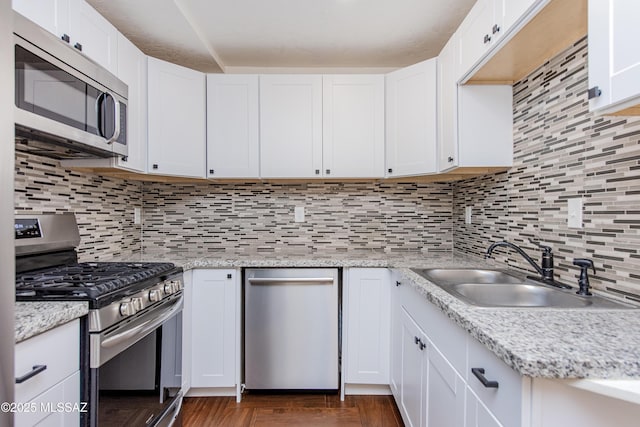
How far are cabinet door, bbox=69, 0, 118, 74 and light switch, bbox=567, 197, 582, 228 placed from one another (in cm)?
227

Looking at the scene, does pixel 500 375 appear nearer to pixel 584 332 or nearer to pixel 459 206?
pixel 584 332

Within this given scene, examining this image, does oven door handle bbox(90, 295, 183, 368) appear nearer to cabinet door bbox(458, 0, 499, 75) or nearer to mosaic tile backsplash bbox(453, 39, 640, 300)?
mosaic tile backsplash bbox(453, 39, 640, 300)

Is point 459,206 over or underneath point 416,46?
underneath

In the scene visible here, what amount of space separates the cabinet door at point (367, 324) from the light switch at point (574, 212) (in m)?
1.00

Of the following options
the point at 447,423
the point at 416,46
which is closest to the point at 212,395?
the point at 447,423

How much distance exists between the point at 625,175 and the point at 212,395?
2383 millimetres

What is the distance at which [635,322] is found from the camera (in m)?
0.86

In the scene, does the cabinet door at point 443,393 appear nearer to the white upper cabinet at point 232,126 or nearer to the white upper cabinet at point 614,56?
the white upper cabinet at point 614,56

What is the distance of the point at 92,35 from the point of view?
151 centimetres

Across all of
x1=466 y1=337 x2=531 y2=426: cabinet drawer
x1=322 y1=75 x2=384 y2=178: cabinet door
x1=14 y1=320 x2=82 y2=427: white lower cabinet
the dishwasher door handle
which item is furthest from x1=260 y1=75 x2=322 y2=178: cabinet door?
x1=466 y1=337 x2=531 y2=426: cabinet drawer

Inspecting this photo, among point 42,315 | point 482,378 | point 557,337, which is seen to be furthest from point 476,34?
point 42,315

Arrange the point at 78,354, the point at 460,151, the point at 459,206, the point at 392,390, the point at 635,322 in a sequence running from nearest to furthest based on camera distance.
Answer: the point at 635,322 < the point at 78,354 < the point at 460,151 < the point at 392,390 < the point at 459,206

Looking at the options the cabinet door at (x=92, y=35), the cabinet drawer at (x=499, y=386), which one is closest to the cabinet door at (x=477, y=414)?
the cabinet drawer at (x=499, y=386)

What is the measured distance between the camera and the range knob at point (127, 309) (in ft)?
3.85
